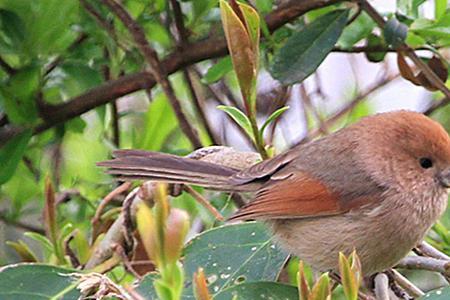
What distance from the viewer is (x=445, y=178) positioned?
232cm

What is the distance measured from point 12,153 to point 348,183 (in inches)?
35.8

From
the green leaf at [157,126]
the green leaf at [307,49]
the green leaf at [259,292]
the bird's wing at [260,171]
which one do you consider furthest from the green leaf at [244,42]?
the green leaf at [157,126]

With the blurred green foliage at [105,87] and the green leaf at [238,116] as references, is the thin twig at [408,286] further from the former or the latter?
the green leaf at [238,116]

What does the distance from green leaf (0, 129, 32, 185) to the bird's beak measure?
1.11 metres

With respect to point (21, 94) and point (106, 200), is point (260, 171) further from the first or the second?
point (21, 94)

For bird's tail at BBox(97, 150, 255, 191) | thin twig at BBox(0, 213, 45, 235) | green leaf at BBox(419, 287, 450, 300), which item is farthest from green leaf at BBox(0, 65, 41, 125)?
green leaf at BBox(419, 287, 450, 300)

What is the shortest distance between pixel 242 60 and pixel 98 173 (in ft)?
4.04

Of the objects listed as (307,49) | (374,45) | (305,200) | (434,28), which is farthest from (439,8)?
(305,200)

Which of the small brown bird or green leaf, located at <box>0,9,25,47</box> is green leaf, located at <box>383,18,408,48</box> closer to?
the small brown bird

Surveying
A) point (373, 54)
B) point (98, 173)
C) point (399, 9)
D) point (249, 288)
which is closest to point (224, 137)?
point (98, 173)

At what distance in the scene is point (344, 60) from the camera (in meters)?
4.32

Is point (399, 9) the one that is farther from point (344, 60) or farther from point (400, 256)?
point (344, 60)

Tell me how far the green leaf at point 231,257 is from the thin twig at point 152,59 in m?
0.58

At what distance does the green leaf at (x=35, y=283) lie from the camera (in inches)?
72.3
